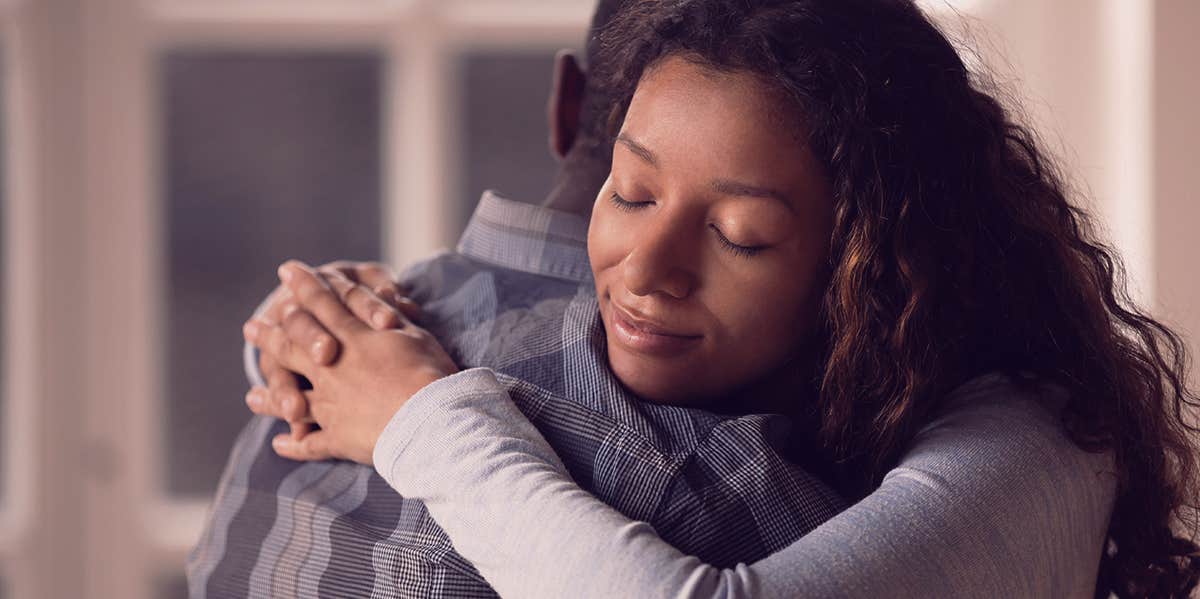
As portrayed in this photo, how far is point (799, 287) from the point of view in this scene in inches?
35.5

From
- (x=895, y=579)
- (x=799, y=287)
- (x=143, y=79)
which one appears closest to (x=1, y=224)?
(x=143, y=79)

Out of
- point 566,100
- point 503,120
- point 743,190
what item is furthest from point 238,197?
point 743,190

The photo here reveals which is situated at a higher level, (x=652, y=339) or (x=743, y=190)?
(x=743, y=190)

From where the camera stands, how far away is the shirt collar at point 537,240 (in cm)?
104

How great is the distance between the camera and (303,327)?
3.52ft

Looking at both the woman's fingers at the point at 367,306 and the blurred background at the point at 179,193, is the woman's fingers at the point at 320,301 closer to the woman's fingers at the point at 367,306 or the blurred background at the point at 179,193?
the woman's fingers at the point at 367,306

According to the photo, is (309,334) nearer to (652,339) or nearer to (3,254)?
(652,339)

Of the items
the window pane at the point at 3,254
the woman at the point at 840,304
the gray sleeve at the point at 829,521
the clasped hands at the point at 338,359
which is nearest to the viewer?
the gray sleeve at the point at 829,521

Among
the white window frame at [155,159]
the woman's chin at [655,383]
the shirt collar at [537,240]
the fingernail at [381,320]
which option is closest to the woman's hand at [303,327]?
the fingernail at [381,320]

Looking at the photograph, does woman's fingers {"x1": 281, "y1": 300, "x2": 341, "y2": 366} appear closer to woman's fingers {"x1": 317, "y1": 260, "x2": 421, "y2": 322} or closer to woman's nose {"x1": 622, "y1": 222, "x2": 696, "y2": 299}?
woman's fingers {"x1": 317, "y1": 260, "x2": 421, "y2": 322}

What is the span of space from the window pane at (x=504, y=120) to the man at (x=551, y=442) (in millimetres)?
Result: 1590

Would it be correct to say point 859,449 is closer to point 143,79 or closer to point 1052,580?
point 1052,580

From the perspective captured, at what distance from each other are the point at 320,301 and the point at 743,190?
1.44 ft

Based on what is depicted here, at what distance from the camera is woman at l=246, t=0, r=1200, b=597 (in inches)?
32.2
